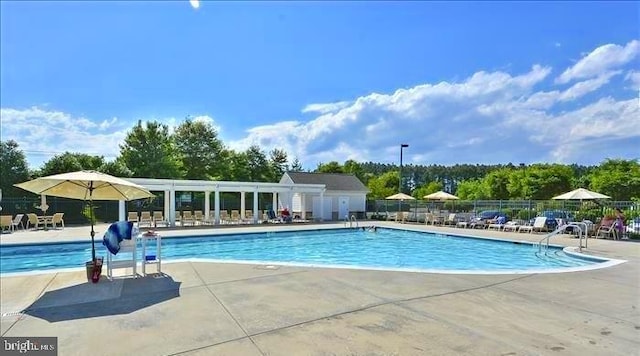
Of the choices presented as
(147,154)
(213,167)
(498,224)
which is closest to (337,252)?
(498,224)

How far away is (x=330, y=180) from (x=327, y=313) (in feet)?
81.4

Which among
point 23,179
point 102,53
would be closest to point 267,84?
point 102,53

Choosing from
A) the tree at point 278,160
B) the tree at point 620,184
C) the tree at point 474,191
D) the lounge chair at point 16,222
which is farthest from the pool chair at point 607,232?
the tree at point 474,191

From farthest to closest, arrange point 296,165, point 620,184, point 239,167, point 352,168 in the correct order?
1. point 296,165
2. point 352,168
3. point 239,167
4. point 620,184

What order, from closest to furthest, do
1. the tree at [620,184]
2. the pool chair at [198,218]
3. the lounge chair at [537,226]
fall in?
1. the lounge chair at [537,226]
2. the pool chair at [198,218]
3. the tree at [620,184]

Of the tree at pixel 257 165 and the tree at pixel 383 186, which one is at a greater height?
the tree at pixel 257 165

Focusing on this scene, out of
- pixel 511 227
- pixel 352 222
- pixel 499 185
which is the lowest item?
pixel 352 222

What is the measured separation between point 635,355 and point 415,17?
9.95m

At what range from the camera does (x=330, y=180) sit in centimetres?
2975

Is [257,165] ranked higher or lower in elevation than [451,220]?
higher

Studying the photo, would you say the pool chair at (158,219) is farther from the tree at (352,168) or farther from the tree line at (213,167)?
the tree at (352,168)

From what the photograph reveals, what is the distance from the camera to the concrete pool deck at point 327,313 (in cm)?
395

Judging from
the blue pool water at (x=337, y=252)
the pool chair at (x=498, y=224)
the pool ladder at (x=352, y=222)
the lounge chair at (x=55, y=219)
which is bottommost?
the blue pool water at (x=337, y=252)

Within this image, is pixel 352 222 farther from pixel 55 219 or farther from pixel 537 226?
pixel 55 219
